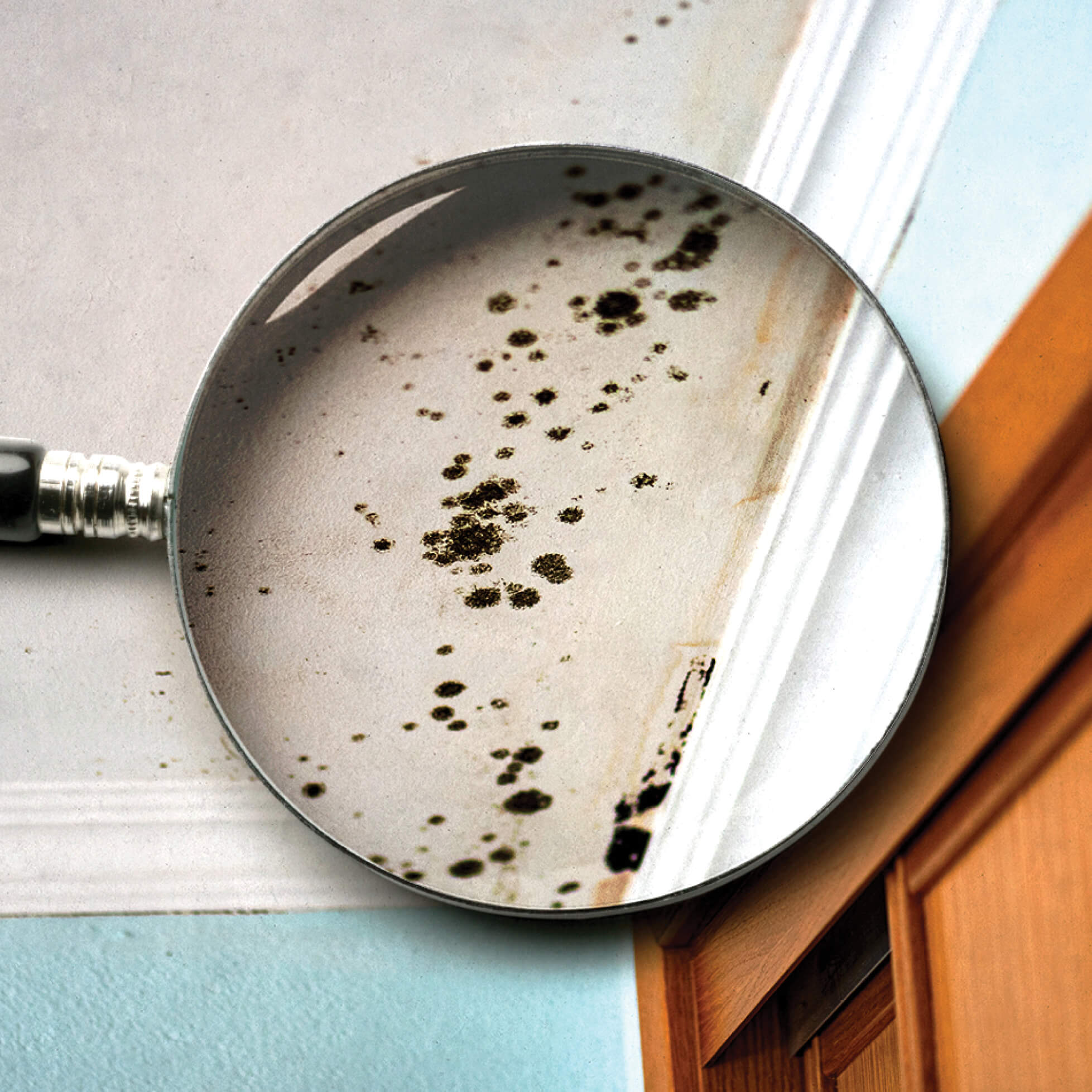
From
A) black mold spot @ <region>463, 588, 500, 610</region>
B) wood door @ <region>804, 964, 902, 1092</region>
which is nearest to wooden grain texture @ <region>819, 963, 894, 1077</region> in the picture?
wood door @ <region>804, 964, 902, 1092</region>

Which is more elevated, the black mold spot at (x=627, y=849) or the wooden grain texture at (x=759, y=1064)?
the black mold spot at (x=627, y=849)

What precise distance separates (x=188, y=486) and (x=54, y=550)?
0.47 ft

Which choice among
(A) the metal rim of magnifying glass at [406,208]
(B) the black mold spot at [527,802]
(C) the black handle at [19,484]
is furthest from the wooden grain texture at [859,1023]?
(C) the black handle at [19,484]

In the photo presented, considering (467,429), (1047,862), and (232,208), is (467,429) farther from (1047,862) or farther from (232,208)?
(1047,862)

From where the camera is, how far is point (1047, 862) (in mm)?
558

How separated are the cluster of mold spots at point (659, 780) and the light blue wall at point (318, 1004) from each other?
0.10 metres

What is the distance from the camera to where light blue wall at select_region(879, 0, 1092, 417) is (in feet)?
2.19

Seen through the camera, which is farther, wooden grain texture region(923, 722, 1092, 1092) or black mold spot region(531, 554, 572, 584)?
black mold spot region(531, 554, 572, 584)

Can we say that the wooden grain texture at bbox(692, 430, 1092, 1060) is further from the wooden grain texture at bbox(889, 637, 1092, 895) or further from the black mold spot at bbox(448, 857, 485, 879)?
the black mold spot at bbox(448, 857, 485, 879)

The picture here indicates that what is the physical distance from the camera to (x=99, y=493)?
656 millimetres

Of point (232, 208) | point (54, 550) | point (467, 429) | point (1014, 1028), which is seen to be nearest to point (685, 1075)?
point (1014, 1028)

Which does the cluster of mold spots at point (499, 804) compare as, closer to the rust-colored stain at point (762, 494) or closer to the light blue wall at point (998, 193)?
the rust-colored stain at point (762, 494)

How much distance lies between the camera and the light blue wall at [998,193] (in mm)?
667

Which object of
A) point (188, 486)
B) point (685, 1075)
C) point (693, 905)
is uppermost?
point (188, 486)
